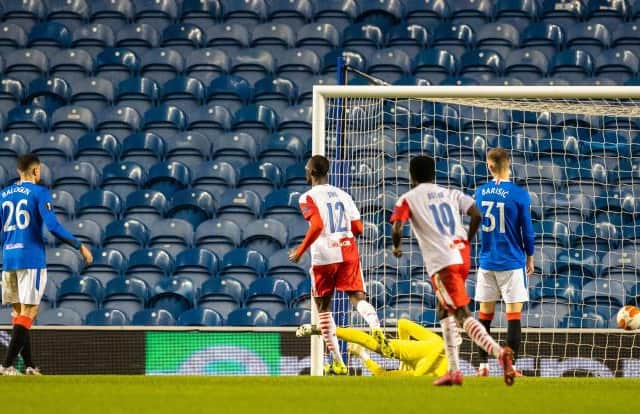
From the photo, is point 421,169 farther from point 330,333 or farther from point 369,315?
point 330,333

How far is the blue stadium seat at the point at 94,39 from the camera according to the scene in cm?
1597

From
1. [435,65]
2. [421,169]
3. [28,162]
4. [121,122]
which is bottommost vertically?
[421,169]

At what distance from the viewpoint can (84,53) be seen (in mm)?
15695

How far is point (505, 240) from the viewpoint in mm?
8219

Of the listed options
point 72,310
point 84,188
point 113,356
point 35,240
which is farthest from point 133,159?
point 35,240

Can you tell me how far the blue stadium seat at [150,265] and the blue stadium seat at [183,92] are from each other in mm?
2983

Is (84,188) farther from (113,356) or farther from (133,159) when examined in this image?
(113,356)

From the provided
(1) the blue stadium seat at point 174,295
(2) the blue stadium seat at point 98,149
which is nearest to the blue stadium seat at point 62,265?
(1) the blue stadium seat at point 174,295

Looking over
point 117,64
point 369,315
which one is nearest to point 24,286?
point 369,315

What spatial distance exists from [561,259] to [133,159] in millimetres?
6064

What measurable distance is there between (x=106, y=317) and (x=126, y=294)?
55 centimetres

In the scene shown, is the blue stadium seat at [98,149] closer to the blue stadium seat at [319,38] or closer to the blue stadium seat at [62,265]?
the blue stadium seat at [62,265]

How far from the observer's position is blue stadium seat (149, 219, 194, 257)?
12969mm

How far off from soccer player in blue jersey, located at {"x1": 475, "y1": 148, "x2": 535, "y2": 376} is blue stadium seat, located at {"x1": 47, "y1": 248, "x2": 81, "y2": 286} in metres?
6.35
